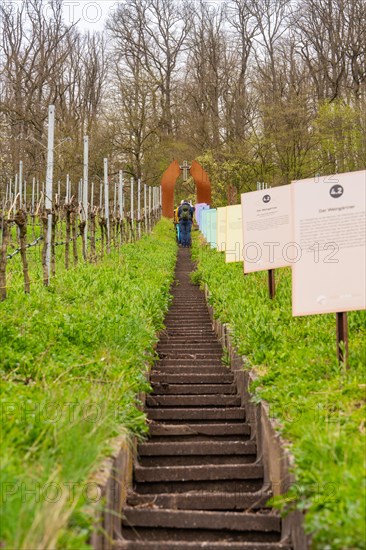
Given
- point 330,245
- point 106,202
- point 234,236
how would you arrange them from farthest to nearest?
point 106,202 → point 234,236 → point 330,245

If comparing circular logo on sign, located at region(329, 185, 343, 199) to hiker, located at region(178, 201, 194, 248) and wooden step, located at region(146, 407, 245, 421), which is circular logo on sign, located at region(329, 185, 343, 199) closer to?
wooden step, located at region(146, 407, 245, 421)

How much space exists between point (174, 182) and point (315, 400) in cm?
3165

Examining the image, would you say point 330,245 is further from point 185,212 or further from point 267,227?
point 185,212

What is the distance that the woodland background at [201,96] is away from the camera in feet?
92.8

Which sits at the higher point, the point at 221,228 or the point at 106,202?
the point at 106,202

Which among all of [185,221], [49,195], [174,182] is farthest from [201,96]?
[49,195]

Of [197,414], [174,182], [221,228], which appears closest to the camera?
[197,414]

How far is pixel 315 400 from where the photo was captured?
475cm

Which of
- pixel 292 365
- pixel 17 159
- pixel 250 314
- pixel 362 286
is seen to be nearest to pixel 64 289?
pixel 250 314

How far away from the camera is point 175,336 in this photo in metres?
9.55

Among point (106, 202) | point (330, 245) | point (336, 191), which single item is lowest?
point (330, 245)

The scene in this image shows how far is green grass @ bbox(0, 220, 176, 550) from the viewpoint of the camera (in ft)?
10.1

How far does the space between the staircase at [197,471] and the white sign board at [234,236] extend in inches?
152

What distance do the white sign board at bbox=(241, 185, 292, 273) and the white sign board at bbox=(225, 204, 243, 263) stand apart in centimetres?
304
